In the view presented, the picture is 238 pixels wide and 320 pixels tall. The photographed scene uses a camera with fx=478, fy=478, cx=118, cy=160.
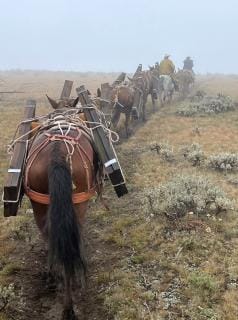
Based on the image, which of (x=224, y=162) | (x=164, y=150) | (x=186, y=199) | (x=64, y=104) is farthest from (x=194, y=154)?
(x=64, y=104)

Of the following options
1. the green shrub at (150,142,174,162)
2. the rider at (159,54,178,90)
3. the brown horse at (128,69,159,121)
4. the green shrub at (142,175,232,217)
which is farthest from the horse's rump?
the rider at (159,54,178,90)

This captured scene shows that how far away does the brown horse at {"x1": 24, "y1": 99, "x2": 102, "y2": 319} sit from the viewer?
4.80m

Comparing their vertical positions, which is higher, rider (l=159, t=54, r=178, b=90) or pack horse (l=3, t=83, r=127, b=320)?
pack horse (l=3, t=83, r=127, b=320)

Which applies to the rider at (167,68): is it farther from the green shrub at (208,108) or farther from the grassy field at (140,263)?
the grassy field at (140,263)

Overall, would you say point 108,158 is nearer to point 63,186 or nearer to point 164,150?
point 63,186

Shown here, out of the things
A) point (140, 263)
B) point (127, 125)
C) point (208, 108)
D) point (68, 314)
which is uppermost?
point (68, 314)

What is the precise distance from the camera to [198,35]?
187 meters

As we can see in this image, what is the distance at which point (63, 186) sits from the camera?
4934 mm

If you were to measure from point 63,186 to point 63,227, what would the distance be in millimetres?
428

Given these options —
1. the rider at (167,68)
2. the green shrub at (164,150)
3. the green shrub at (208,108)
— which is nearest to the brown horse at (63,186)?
the green shrub at (164,150)

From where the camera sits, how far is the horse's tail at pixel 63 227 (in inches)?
188

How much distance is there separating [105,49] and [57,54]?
1995cm

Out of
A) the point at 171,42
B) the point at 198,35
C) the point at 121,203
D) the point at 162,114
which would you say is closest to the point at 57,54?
the point at 171,42

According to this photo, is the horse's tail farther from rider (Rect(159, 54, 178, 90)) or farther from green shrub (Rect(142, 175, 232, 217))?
rider (Rect(159, 54, 178, 90))
